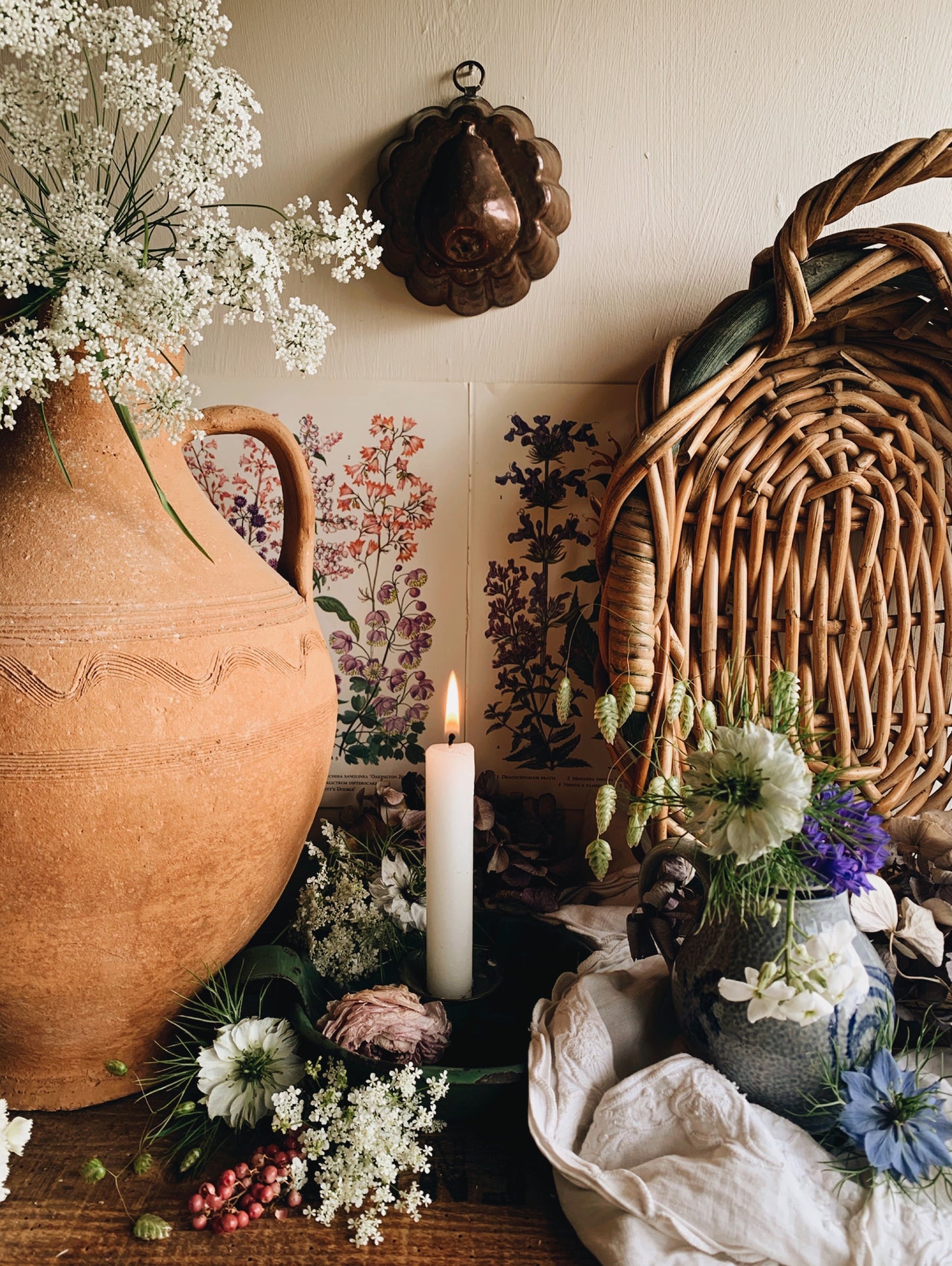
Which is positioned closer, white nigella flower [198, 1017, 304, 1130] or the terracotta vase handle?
white nigella flower [198, 1017, 304, 1130]

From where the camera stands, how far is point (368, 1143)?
23.3 inches

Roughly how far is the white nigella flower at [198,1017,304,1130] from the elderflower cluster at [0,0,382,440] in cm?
47

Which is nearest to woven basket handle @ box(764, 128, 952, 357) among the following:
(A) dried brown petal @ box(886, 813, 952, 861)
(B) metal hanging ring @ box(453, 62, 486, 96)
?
(B) metal hanging ring @ box(453, 62, 486, 96)

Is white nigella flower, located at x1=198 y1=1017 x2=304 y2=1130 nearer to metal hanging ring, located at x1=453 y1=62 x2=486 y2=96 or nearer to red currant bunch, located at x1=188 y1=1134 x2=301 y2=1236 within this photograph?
red currant bunch, located at x1=188 y1=1134 x2=301 y2=1236

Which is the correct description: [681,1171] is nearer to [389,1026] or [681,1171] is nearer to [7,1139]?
[389,1026]

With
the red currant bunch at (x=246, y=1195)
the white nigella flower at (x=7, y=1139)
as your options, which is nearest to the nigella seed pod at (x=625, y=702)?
the red currant bunch at (x=246, y=1195)

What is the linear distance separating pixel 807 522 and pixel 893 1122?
542 mm

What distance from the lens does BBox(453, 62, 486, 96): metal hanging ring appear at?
896 millimetres

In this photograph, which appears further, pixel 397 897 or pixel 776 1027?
pixel 397 897

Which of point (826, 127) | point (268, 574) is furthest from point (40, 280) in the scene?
point (826, 127)

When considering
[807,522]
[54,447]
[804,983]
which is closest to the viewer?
[804,983]

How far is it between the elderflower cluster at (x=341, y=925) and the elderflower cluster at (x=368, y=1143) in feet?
0.51

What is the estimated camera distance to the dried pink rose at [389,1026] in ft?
2.15

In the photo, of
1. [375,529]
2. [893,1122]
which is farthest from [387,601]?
[893,1122]
